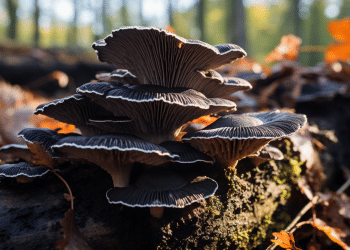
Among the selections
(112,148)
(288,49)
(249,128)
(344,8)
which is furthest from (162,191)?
(344,8)

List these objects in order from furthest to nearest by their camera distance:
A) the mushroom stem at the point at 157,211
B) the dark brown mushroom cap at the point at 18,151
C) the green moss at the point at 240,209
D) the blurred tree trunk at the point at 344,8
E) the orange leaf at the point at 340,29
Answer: the blurred tree trunk at the point at 344,8, the orange leaf at the point at 340,29, the dark brown mushroom cap at the point at 18,151, the green moss at the point at 240,209, the mushroom stem at the point at 157,211

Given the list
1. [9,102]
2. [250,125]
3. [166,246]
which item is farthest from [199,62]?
[9,102]

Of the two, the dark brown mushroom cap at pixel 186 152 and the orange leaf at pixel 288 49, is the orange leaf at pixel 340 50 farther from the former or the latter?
the dark brown mushroom cap at pixel 186 152

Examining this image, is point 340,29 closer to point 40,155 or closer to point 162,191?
point 162,191

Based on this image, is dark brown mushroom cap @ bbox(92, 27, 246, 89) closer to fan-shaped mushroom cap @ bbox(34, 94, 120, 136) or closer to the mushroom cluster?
the mushroom cluster

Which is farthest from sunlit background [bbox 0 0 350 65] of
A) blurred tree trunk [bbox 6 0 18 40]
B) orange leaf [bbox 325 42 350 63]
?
orange leaf [bbox 325 42 350 63]

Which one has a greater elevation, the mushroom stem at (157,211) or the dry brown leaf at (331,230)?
the mushroom stem at (157,211)

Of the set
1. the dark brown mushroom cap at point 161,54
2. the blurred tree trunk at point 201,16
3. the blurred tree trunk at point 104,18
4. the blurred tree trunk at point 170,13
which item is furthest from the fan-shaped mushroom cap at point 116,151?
the blurred tree trunk at point 104,18

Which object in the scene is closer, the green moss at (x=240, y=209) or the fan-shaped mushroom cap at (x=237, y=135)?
the fan-shaped mushroom cap at (x=237, y=135)
